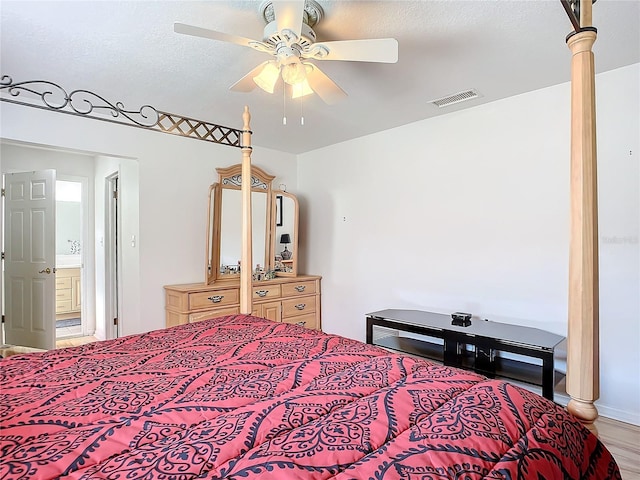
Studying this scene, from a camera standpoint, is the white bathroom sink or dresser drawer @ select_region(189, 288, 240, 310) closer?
dresser drawer @ select_region(189, 288, 240, 310)

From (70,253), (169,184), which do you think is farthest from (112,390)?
(70,253)

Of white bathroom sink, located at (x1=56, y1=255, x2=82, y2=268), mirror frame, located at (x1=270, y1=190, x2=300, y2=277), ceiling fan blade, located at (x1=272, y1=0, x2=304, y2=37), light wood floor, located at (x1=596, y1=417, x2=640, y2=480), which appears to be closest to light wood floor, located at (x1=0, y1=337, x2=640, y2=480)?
light wood floor, located at (x1=596, y1=417, x2=640, y2=480)

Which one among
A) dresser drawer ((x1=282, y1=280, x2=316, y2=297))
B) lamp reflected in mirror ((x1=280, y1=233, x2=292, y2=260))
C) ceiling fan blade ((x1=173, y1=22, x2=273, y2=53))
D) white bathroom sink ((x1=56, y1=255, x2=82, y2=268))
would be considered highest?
ceiling fan blade ((x1=173, y1=22, x2=273, y2=53))

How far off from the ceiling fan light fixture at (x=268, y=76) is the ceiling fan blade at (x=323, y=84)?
18cm

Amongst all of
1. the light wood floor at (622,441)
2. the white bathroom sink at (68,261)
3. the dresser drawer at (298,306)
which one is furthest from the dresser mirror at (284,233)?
the white bathroom sink at (68,261)

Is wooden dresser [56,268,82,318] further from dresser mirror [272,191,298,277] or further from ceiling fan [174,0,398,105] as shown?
ceiling fan [174,0,398,105]

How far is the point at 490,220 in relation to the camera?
3221 millimetres

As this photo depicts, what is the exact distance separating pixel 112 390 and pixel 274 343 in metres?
0.74

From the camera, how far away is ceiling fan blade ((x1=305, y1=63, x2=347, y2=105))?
2.15 m

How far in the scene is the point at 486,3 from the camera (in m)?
1.89

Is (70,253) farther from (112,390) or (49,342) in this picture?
(112,390)

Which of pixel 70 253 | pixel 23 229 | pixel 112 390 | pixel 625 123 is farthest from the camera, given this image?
pixel 70 253

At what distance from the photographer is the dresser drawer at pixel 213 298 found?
357 centimetres

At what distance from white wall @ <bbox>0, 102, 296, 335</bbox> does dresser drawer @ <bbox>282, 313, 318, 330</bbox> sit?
114 cm
